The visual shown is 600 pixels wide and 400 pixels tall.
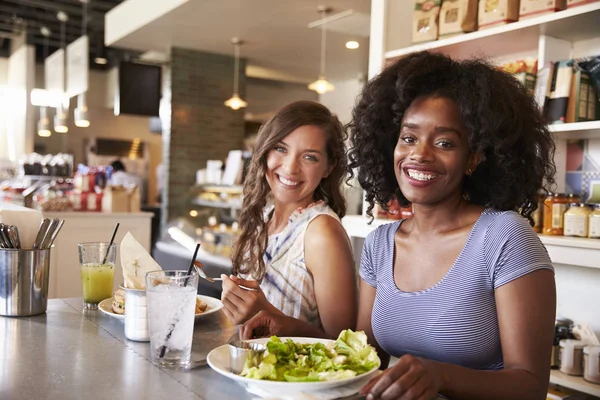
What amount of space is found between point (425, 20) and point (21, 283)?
7.64 feet

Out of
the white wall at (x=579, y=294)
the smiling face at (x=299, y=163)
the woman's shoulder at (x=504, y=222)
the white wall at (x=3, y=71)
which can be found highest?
the white wall at (x=3, y=71)

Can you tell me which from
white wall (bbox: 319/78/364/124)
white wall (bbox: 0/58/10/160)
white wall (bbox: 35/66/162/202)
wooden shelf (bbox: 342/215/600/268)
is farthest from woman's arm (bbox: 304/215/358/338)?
white wall (bbox: 0/58/10/160)

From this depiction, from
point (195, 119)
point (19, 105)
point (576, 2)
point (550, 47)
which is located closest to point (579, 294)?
point (550, 47)

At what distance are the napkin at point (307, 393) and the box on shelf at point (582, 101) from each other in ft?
6.39

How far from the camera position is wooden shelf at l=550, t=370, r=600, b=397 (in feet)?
8.02

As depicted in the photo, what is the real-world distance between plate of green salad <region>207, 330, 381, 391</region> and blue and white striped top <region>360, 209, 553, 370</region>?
1.07 feet

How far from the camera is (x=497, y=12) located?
9.04 ft

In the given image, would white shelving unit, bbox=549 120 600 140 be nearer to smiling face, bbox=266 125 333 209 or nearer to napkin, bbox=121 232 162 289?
smiling face, bbox=266 125 333 209

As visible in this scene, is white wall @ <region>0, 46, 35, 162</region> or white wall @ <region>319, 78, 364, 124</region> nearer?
white wall @ <region>319, 78, 364, 124</region>

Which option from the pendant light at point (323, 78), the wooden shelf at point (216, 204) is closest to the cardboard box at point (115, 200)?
the wooden shelf at point (216, 204)

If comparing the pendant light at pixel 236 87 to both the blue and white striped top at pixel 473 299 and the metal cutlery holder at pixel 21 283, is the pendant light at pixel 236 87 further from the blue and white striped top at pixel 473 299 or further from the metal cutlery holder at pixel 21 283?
the blue and white striped top at pixel 473 299

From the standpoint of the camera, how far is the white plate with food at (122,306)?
5.32ft

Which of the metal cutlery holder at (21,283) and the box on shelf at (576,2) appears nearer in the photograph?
the metal cutlery holder at (21,283)

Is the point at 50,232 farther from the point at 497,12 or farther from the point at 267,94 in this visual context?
the point at 267,94
